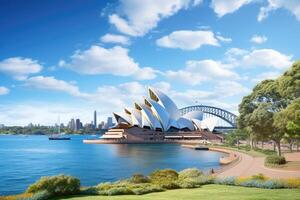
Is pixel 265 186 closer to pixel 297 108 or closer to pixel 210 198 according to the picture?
pixel 210 198

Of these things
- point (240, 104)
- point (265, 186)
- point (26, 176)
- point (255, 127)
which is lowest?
point (26, 176)

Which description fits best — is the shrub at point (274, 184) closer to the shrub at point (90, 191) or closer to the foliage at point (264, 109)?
the shrub at point (90, 191)

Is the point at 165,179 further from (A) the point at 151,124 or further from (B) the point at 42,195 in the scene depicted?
(A) the point at 151,124

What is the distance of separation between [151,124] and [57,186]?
123 meters

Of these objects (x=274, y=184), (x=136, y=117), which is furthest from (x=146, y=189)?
(x=136, y=117)

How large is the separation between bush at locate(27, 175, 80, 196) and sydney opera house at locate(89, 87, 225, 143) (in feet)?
379

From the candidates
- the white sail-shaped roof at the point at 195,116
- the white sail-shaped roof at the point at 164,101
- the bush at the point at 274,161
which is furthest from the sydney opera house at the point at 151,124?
the bush at the point at 274,161

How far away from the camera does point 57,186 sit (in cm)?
1970

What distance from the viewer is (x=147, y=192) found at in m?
19.8

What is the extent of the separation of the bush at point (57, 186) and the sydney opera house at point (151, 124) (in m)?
115

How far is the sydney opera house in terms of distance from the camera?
459ft

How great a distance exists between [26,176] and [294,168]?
1222 inches

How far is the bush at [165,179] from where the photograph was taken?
21.8 meters

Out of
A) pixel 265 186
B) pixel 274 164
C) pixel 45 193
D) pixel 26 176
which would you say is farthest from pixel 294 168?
pixel 26 176
